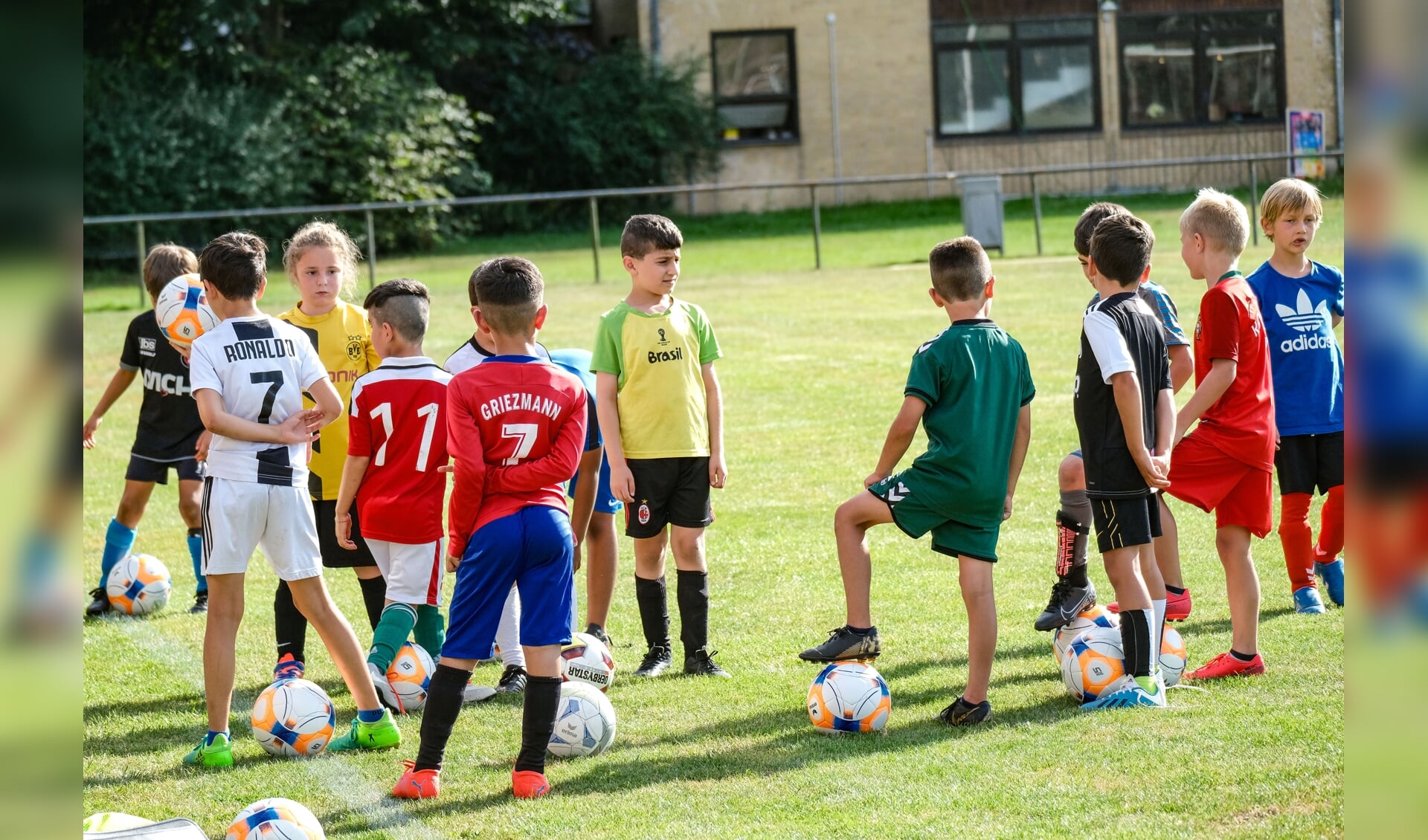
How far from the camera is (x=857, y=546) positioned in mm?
5320

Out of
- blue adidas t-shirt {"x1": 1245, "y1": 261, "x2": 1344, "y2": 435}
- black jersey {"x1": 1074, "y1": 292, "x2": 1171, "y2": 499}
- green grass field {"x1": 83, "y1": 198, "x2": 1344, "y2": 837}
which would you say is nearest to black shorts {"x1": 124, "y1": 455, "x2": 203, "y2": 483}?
green grass field {"x1": 83, "y1": 198, "x2": 1344, "y2": 837}

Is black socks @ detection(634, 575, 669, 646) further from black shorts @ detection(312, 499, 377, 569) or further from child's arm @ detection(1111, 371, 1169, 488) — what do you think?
child's arm @ detection(1111, 371, 1169, 488)

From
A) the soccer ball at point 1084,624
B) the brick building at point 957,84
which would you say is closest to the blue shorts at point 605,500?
the soccer ball at point 1084,624

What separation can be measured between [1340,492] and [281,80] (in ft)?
80.7

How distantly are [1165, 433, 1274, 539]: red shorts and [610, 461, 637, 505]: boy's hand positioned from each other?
217 centimetres

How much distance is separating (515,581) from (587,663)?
1245mm

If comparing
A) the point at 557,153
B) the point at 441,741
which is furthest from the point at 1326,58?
the point at 441,741


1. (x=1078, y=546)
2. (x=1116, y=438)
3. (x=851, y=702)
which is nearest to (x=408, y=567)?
(x=851, y=702)

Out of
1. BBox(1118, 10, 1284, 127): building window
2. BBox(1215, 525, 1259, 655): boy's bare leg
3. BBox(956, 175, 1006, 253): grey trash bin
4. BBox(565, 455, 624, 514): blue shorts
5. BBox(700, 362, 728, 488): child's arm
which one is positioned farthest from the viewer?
BBox(1118, 10, 1284, 127): building window

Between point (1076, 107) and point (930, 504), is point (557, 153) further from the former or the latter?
point (930, 504)

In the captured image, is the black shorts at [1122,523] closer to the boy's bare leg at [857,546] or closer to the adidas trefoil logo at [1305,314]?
the boy's bare leg at [857,546]

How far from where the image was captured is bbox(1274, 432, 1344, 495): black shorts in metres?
6.38

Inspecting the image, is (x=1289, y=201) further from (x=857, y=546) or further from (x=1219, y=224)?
(x=857, y=546)

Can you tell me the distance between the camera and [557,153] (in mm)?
30938
